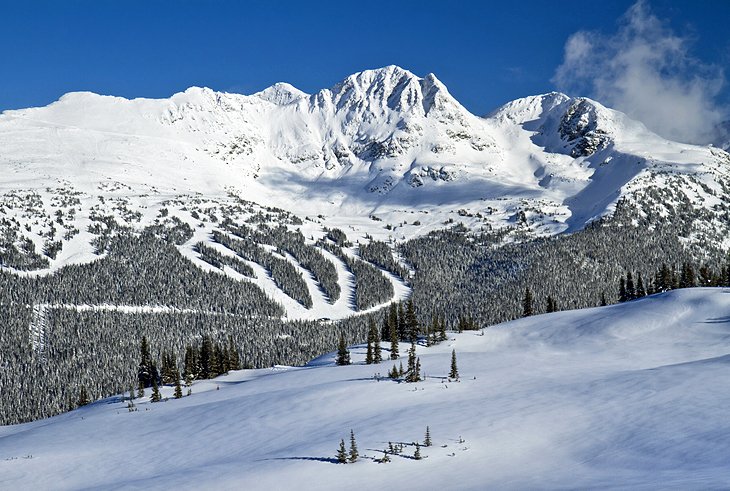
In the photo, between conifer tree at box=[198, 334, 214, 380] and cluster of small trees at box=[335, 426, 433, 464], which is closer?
cluster of small trees at box=[335, 426, 433, 464]

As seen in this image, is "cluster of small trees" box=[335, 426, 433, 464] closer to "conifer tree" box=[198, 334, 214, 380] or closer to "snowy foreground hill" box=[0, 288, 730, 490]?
"snowy foreground hill" box=[0, 288, 730, 490]

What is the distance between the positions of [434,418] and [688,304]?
74.9m

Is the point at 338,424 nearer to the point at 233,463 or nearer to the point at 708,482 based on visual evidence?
the point at 233,463

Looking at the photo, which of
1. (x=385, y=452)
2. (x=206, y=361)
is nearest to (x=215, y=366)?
(x=206, y=361)

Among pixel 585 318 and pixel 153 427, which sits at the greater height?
pixel 585 318

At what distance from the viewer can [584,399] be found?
6266 cm

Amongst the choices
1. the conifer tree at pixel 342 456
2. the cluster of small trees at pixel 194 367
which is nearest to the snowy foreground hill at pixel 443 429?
the conifer tree at pixel 342 456

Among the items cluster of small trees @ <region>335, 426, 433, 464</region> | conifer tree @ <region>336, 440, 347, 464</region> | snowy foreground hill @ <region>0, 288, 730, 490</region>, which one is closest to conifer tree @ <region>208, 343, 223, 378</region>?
snowy foreground hill @ <region>0, 288, 730, 490</region>

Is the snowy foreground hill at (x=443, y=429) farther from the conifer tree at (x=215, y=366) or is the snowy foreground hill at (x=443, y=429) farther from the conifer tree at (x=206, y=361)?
the conifer tree at (x=206, y=361)

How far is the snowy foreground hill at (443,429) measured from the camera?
149ft

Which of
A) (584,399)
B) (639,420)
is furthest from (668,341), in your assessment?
(639,420)

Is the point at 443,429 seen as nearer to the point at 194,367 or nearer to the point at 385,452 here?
the point at 385,452

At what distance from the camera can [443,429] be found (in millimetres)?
58281

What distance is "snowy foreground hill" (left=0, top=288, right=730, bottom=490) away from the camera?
4550cm
